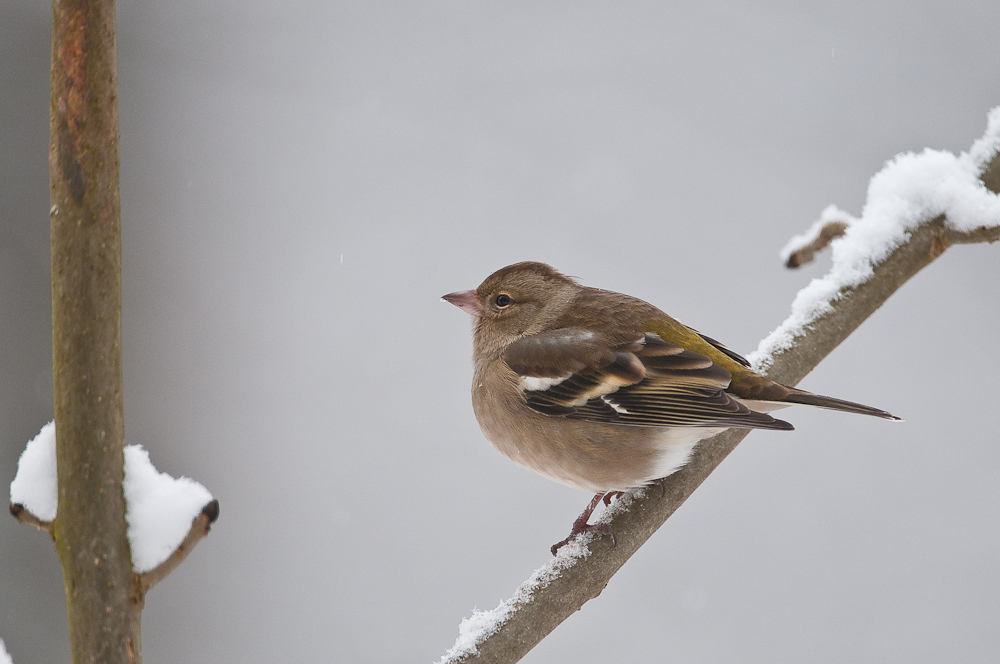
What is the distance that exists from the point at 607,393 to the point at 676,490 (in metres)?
0.39

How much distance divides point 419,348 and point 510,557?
1949mm

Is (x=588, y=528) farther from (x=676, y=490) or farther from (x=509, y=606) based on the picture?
(x=509, y=606)

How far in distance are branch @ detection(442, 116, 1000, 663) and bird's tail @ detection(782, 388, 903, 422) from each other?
0.37m

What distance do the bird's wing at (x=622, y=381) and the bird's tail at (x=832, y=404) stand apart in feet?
0.53

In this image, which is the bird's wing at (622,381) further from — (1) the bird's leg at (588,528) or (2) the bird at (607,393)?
(1) the bird's leg at (588,528)

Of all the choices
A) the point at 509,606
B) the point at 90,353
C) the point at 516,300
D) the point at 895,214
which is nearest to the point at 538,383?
the point at 516,300

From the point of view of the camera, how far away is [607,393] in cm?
267

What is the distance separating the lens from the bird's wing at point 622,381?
8.39 feet

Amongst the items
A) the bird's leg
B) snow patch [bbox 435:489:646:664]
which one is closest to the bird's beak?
the bird's leg

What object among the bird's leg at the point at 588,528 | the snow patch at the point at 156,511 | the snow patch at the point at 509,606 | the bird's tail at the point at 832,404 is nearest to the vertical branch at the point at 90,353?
the snow patch at the point at 156,511

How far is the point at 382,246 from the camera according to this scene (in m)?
7.19

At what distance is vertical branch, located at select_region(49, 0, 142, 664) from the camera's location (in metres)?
1.42

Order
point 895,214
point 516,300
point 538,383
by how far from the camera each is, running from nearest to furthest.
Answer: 1. point 538,383
2. point 895,214
3. point 516,300

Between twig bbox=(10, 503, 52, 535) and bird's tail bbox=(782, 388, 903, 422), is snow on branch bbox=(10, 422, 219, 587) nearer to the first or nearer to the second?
twig bbox=(10, 503, 52, 535)
